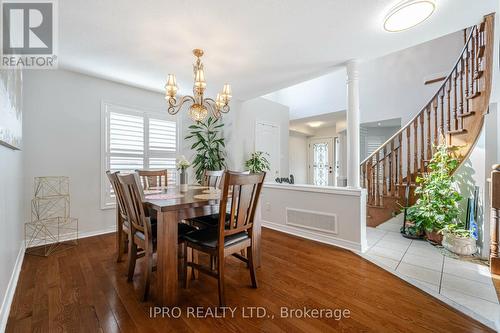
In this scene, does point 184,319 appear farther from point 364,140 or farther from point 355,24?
point 364,140

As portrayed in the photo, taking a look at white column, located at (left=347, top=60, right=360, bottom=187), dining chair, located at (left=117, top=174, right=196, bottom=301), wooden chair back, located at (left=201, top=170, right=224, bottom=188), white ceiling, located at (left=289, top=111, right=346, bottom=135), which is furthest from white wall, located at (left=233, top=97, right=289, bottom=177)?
Result: dining chair, located at (left=117, top=174, right=196, bottom=301)

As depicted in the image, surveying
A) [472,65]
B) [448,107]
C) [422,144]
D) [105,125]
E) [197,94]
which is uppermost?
[472,65]

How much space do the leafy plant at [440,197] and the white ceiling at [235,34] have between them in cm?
170

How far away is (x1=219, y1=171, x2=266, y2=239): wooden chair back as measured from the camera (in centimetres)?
159

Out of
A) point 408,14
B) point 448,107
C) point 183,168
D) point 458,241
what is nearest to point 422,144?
point 448,107

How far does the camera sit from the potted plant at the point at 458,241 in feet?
8.29

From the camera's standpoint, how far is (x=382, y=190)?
3859 millimetres

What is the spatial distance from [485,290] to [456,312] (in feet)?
1.92

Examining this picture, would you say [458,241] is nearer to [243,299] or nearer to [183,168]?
[243,299]

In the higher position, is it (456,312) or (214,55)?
(214,55)

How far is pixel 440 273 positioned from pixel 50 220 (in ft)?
15.3

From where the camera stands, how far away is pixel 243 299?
173 centimetres

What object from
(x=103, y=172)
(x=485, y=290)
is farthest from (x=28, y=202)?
(x=485, y=290)

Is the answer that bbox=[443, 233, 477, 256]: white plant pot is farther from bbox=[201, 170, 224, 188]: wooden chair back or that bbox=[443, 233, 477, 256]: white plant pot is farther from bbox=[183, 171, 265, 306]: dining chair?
bbox=[201, 170, 224, 188]: wooden chair back
